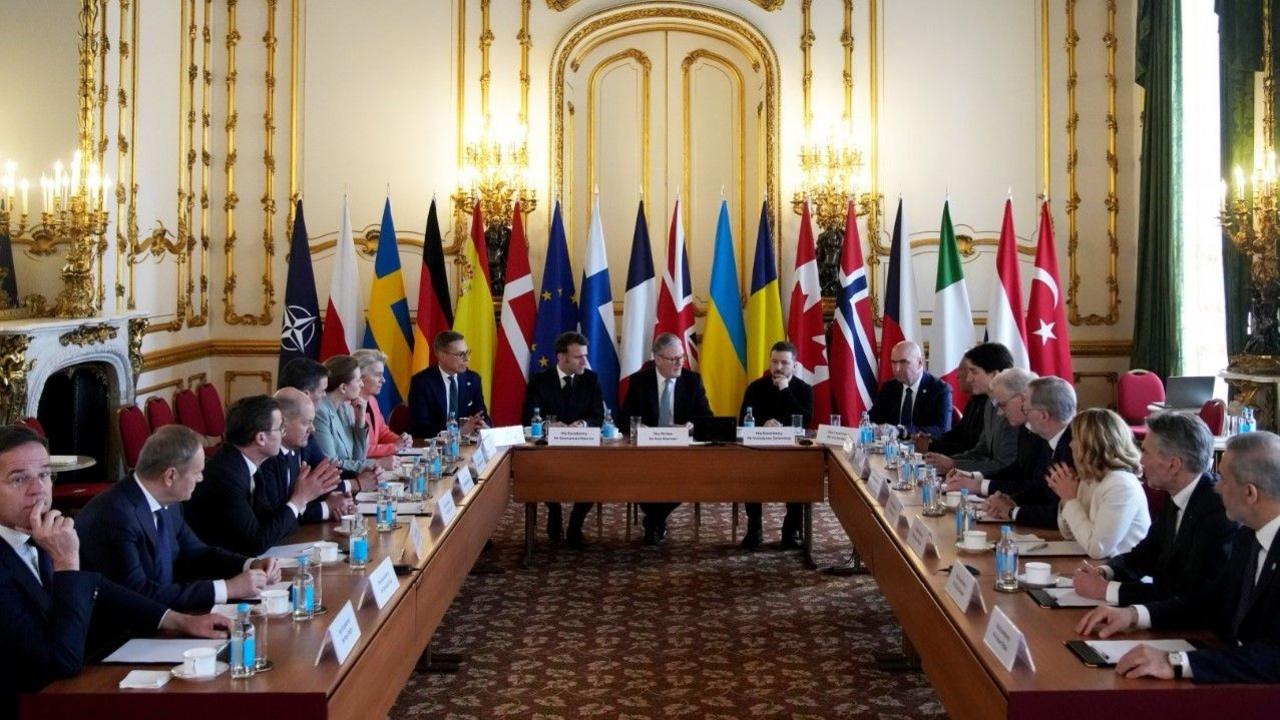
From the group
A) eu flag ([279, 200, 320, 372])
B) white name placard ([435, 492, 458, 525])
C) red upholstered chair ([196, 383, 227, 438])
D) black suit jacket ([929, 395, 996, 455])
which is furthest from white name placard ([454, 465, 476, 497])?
eu flag ([279, 200, 320, 372])

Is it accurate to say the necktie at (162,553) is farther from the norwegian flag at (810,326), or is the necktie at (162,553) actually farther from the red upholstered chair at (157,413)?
the norwegian flag at (810,326)

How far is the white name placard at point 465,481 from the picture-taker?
17.0 ft

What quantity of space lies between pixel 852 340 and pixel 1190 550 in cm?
533

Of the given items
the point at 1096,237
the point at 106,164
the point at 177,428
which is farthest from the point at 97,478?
the point at 1096,237

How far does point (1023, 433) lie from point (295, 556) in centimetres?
301

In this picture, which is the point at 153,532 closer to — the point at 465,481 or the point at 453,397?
the point at 465,481

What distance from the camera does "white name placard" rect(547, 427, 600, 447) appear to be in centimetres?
648

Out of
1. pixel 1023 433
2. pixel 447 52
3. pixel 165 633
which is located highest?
pixel 447 52

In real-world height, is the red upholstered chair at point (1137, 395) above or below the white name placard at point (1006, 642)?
above

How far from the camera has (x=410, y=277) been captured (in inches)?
365

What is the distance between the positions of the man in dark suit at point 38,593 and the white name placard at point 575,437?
11.4ft

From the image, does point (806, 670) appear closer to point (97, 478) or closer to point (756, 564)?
point (756, 564)

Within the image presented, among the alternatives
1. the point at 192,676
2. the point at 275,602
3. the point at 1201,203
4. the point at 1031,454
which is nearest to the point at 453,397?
the point at 1031,454

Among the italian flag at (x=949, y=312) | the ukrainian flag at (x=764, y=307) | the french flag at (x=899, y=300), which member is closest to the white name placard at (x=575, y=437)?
the ukrainian flag at (x=764, y=307)
